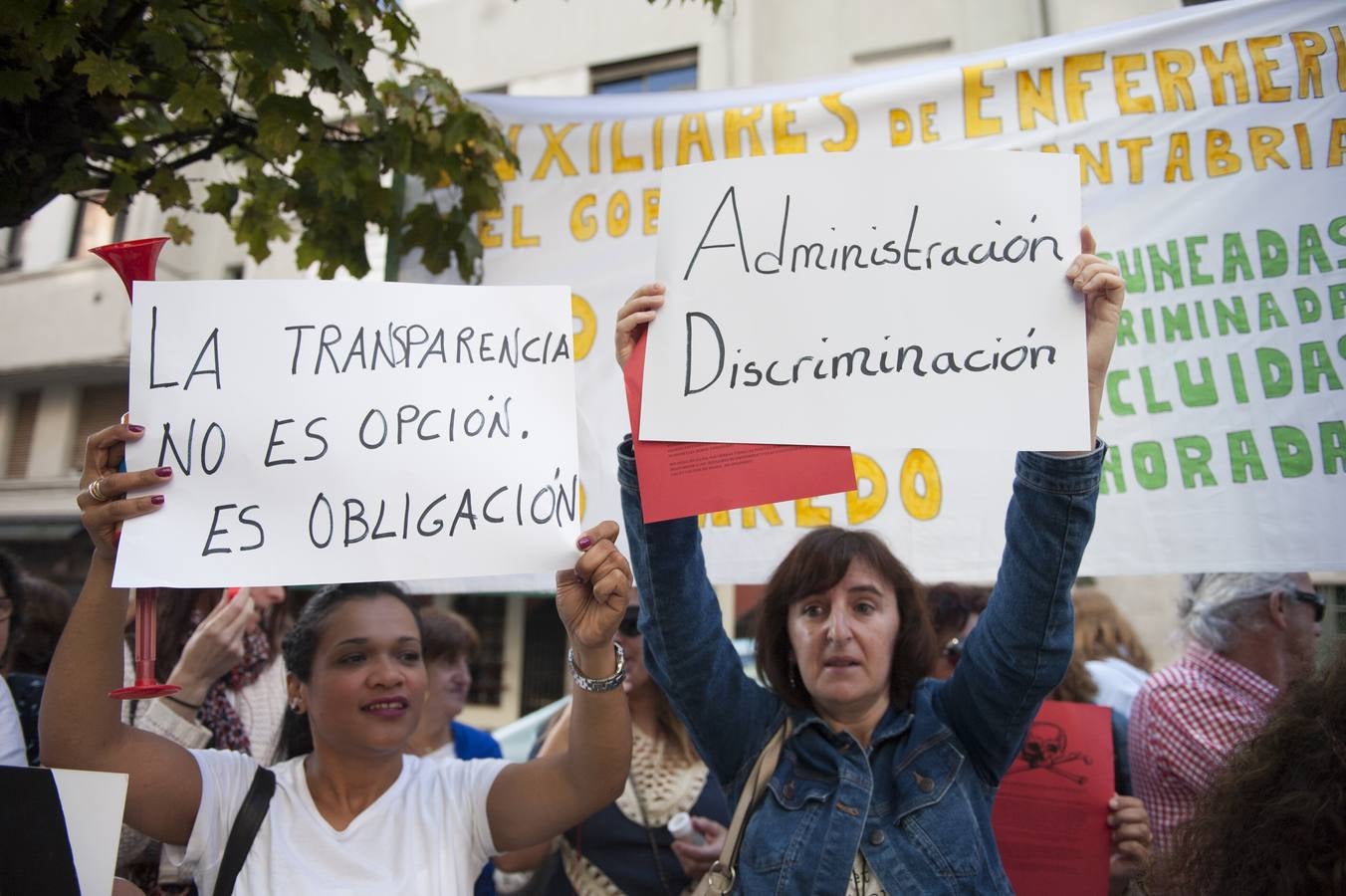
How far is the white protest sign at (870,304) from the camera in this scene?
1.66 m

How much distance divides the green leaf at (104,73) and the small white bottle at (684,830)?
2.22m

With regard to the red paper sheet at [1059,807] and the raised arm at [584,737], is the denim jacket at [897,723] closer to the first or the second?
the raised arm at [584,737]

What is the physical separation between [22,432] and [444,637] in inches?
506

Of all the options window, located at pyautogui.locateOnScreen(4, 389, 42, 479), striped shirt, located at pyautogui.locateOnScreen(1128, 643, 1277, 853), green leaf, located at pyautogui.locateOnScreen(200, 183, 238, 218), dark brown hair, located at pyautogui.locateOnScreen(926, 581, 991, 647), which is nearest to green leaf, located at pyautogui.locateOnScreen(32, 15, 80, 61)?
green leaf, located at pyautogui.locateOnScreen(200, 183, 238, 218)

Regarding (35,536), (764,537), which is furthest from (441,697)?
(35,536)

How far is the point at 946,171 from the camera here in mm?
1750

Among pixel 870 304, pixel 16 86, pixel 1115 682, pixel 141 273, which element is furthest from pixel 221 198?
pixel 1115 682

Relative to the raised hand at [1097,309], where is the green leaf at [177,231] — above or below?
above

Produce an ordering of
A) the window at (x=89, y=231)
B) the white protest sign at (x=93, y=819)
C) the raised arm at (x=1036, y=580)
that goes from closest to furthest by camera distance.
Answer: the white protest sign at (x=93, y=819) < the raised arm at (x=1036, y=580) < the window at (x=89, y=231)

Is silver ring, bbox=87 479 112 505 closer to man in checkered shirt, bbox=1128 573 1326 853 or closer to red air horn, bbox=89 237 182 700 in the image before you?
red air horn, bbox=89 237 182 700

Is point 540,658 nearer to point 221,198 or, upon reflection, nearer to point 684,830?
point 684,830

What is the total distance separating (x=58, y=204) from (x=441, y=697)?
13.0 metres

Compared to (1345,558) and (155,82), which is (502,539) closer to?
(155,82)

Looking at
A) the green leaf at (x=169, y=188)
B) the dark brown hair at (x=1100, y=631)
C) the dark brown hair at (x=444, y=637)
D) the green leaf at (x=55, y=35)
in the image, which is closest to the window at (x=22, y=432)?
the dark brown hair at (x=444, y=637)
